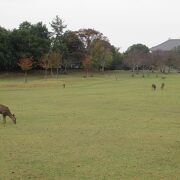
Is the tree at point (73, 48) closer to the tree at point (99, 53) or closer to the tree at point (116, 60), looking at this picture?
the tree at point (99, 53)

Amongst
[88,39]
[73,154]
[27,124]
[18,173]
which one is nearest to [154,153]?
[73,154]

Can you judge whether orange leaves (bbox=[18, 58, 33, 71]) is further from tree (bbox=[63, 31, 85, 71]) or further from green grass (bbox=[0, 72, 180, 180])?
green grass (bbox=[0, 72, 180, 180])

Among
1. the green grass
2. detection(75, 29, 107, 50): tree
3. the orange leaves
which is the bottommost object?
the green grass

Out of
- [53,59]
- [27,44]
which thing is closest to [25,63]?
[53,59]

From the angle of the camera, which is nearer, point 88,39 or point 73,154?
point 73,154

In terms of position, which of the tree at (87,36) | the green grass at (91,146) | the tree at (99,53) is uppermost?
the tree at (87,36)

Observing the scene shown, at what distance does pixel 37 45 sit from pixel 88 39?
2033 centimetres

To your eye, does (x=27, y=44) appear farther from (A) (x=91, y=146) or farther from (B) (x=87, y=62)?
(A) (x=91, y=146)

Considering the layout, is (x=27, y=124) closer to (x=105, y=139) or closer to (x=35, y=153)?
(x=105, y=139)

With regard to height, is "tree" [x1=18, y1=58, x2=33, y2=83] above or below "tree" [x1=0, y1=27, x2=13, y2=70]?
below

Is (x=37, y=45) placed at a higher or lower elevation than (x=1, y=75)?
higher

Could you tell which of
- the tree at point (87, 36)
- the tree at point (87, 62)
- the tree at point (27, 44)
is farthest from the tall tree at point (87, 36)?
the tree at point (27, 44)

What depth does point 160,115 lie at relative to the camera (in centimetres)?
2820

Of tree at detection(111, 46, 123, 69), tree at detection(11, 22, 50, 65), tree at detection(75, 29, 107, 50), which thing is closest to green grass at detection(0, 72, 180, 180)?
tree at detection(11, 22, 50, 65)
